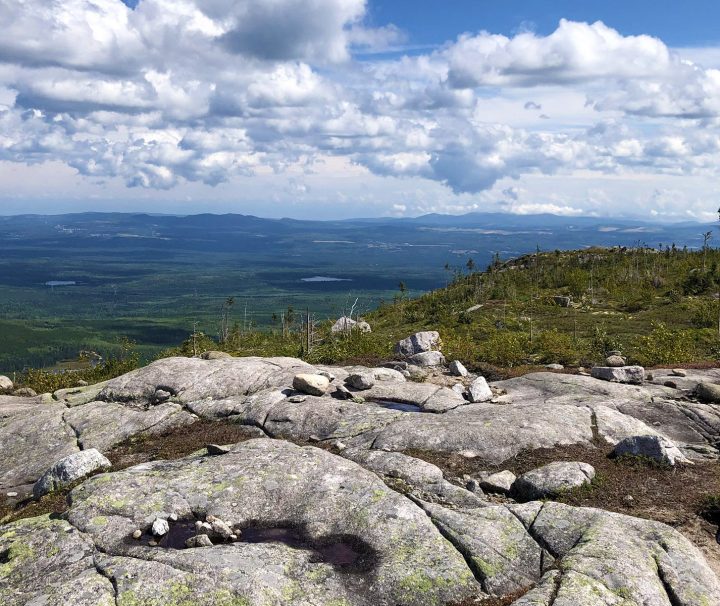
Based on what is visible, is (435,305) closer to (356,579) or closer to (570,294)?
(570,294)

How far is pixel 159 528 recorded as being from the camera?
12828 mm

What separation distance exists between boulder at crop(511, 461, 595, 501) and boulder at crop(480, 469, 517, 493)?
202mm

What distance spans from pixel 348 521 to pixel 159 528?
437cm

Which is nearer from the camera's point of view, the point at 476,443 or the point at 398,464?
the point at 398,464

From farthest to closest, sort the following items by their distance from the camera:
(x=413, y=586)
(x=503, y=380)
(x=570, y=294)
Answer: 1. (x=570, y=294)
2. (x=503, y=380)
3. (x=413, y=586)

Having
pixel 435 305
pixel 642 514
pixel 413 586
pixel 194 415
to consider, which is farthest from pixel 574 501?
pixel 435 305

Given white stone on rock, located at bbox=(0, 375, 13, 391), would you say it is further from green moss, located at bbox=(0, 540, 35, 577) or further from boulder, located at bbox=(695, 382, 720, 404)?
boulder, located at bbox=(695, 382, 720, 404)

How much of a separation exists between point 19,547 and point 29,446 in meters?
11.1

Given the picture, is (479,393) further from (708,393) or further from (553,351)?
(553,351)

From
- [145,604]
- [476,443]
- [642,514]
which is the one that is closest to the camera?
[145,604]

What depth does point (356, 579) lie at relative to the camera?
37.7 ft

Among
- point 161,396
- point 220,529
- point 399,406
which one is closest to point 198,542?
point 220,529

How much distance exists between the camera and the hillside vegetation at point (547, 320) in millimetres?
38281

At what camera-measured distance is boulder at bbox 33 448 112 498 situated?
16.5m
